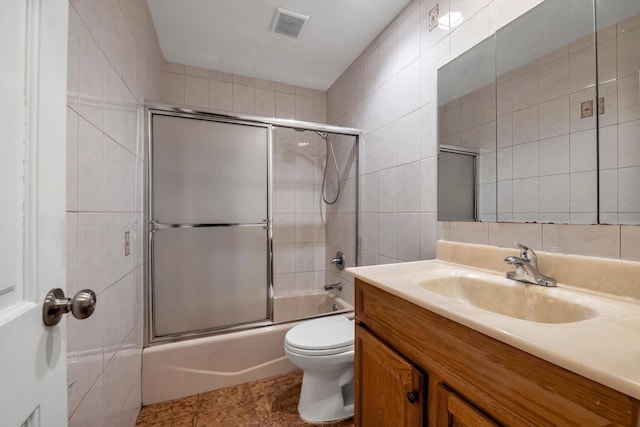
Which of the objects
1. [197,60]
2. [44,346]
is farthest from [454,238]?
[197,60]

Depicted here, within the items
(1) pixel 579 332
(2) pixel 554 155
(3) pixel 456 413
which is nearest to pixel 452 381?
(3) pixel 456 413

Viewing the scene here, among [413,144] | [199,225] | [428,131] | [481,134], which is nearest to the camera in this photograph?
[481,134]

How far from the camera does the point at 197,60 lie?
7.41 feet

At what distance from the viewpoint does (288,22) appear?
70.2 inches

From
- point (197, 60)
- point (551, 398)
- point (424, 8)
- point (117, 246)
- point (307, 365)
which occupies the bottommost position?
point (307, 365)

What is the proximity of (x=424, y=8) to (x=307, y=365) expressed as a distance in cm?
208

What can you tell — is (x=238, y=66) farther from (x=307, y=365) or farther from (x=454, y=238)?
(x=307, y=365)

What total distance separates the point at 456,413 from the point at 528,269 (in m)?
0.55

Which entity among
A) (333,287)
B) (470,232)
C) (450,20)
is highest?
(450,20)

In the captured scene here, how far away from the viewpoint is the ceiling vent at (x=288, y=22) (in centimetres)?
170

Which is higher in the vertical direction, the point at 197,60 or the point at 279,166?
the point at 197,60

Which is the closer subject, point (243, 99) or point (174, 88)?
point (174, 88)

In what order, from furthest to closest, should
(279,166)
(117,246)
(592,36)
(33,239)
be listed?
(279,166) < (117,246) < (592,36) < (33,239)

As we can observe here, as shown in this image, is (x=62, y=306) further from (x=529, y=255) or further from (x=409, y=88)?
(x=409, y=88)
